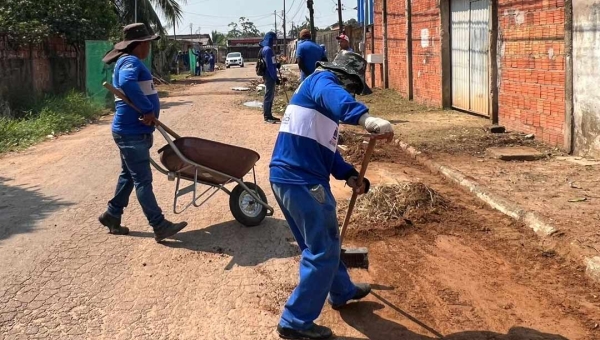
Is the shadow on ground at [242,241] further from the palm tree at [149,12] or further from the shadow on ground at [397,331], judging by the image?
the palm tree at [149,12]

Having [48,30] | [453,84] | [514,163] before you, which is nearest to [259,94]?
[48,30]

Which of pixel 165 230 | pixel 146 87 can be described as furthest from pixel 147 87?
pixel 165 230

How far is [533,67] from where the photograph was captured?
31.3 ft

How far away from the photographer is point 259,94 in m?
21.2

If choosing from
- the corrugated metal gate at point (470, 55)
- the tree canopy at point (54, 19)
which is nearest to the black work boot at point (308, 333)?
the corrugated metal gate at point (470, 55)

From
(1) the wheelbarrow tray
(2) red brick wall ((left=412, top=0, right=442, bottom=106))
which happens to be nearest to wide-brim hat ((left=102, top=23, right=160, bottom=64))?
(1) the wheelbarrow tray

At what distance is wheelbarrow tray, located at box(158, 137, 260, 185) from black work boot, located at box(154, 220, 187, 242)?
18.8 inches

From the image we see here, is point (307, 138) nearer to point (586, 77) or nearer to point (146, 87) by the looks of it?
point (146, 87)

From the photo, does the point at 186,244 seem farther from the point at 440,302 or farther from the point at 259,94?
the point at 259,94

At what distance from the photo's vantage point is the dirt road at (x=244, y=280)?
4047mm

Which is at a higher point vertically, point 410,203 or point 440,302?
point 410,203

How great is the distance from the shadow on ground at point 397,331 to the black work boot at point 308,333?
116 mm

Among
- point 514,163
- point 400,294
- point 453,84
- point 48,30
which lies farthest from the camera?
point 48,30

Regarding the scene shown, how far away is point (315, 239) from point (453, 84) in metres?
10.9
